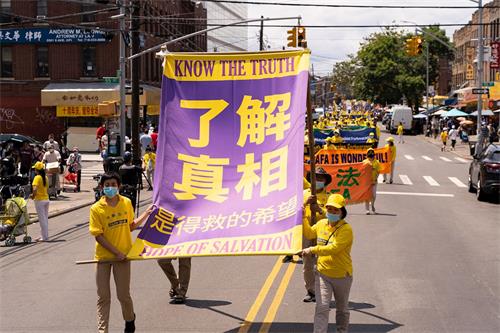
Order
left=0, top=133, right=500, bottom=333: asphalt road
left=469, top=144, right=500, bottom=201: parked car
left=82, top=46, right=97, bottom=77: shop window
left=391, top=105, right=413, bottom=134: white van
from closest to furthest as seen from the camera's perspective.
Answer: left=0, top=133, right=500, bottom=333: asphalt road → left=469, top=144, right=500, bottom=201: parked car → left=82, top=46, right=97, bottom=77: shop window → left=391, top=105, right=413, bottom=134: white van

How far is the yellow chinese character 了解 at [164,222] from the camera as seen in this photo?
27.0ft

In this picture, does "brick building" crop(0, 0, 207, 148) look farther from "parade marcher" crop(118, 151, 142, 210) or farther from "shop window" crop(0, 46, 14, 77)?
"parade marcher" crop(118, 151, 142, 210)

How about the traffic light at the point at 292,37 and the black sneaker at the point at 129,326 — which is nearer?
the black sneaker at the point at 129,326

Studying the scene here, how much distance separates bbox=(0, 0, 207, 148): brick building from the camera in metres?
48.0

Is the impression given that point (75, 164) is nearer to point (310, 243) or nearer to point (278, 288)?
point (278, 288)

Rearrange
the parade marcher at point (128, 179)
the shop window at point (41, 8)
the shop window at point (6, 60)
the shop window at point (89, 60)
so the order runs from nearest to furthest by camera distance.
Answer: the parade marcher at point (128, 179) < the shop window at point (41, 8) < the shop window at point (89, 60) < the shop window at point (6, 60)

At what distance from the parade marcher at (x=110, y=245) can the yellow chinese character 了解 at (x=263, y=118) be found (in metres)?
1.57

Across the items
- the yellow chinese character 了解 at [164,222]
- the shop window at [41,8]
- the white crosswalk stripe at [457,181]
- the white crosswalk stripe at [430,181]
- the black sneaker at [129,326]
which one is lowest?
the white crosswalk stripe at [457,181]

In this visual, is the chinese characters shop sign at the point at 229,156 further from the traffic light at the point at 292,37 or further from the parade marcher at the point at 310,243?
the traffic light at the point at 292,37

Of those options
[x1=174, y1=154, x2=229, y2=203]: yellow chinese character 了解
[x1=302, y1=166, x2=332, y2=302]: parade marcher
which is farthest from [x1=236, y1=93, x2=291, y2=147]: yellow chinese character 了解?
[x1=302, y1=166, x2=332, y2=302]: parade marcher

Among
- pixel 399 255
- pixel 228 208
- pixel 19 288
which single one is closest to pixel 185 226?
pixel 228 208

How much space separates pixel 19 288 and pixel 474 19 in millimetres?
80528

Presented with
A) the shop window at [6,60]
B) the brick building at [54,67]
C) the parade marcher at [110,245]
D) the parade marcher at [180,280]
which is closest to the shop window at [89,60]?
the brick building at [54,67]

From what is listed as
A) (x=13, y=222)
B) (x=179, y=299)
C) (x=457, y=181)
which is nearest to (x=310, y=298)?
(x=179, y=299)
